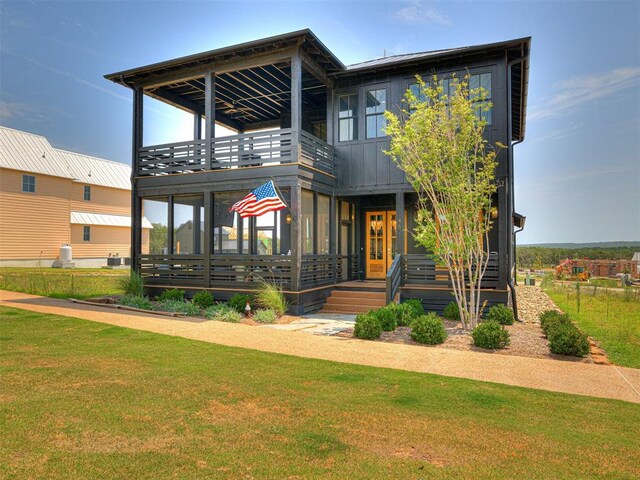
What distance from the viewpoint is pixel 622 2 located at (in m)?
20.0

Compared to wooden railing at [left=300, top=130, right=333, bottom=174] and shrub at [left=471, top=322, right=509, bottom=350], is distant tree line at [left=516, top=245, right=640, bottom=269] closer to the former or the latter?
wooden railing at [left=300, top=130, right=333, bottom=174]

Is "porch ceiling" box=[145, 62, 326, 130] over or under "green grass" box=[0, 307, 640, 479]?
over

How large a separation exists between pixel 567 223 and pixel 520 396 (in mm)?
27306

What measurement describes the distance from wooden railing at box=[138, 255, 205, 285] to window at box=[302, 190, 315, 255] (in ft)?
10.2

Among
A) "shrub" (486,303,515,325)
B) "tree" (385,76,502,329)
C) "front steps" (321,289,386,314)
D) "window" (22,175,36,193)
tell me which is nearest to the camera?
"tree" (385,76,502,329)

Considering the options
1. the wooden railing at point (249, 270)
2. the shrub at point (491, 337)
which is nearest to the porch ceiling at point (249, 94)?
the wooden railing at point (249, 270)

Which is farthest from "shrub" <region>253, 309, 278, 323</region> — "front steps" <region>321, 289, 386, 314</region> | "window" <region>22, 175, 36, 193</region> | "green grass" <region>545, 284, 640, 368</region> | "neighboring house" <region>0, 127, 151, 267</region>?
"window" <region>22, 175, 36, 193</region>

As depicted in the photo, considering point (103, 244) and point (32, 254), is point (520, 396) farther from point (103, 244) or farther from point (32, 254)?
point (103, 244)

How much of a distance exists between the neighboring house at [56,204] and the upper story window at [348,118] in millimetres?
17139

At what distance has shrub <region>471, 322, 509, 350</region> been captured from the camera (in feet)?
24.1

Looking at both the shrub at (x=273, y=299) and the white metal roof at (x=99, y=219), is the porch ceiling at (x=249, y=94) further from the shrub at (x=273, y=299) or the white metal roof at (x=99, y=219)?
→ the white metal roof at (x=99, y=219)

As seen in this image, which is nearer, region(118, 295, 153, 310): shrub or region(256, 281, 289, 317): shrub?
region(256, 281, 289, 317): shrub

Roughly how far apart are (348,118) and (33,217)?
2556 centimetres

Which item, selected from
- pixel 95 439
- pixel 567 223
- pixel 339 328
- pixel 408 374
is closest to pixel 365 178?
pixel 339 328
